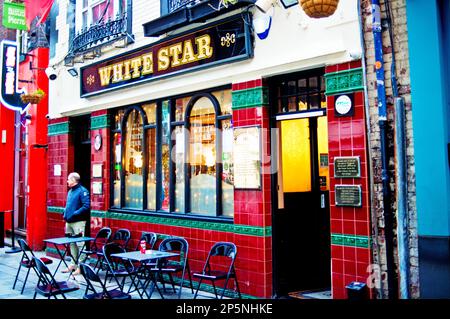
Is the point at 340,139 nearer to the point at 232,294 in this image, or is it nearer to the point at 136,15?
the point at 232,294

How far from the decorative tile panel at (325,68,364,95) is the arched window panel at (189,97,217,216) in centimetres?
234

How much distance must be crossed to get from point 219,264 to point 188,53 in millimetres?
3549

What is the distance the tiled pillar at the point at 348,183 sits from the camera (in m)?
5.89

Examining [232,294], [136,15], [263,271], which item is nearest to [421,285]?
[263,271]

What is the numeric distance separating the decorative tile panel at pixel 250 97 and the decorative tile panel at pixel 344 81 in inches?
42.9

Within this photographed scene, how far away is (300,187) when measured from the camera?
7543 mm

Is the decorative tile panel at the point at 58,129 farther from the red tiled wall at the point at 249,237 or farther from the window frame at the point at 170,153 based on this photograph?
the red tiled wall at the point at 249,237

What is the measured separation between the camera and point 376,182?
5.83 metres

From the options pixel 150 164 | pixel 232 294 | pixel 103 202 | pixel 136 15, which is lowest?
pixel 232 294

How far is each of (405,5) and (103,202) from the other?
6.90 meters

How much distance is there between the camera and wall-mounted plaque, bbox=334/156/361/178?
5.95m

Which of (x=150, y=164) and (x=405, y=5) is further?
(x=150, y=164)

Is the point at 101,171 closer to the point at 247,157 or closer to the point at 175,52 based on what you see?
the point at 175,52
